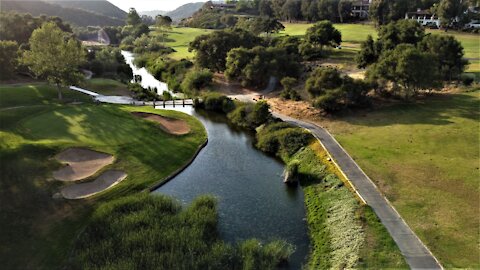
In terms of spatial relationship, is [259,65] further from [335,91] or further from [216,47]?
[335,91]

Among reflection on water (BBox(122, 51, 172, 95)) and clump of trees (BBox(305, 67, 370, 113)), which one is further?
reflection on water (BBox(122, 51, 172, 95))

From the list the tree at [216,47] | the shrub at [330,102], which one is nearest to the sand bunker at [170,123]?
the shrub at [330,102]

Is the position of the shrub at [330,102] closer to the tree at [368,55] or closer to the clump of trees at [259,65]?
the clump of trees at [259,65]

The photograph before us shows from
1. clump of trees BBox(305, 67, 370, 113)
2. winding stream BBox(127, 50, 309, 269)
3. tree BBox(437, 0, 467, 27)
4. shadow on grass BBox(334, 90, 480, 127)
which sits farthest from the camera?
tree BBox(437, 0, 467, 27)

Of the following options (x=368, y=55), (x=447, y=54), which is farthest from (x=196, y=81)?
(x=447, y=54)

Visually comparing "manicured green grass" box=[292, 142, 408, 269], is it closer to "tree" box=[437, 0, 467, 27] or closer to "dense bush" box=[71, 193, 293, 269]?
"dense bush" box=[71, 193, 293, 269]

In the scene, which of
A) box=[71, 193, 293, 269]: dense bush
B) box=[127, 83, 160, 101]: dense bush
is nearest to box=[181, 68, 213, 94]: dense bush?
box=[127, 83, 160, 101]: dense bush

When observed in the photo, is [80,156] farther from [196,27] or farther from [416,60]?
[196,27]
